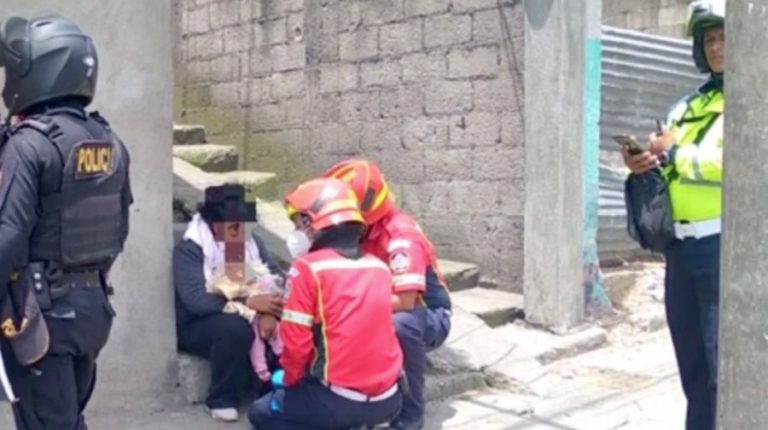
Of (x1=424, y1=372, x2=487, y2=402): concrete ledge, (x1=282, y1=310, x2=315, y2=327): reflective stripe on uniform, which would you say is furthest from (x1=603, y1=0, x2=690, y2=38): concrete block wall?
(x1=282, y1=310, x2=315, y2=327): reflective stripe on uniform

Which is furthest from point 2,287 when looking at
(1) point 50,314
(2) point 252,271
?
(2) point 252,271

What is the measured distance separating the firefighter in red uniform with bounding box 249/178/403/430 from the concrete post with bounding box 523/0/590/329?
235cm

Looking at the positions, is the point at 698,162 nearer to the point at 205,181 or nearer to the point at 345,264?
the point at 345,264

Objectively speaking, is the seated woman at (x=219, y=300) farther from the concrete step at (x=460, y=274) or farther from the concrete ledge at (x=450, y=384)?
the concrete step at (x=460, y=274)

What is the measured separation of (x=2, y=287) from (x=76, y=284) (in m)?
0.28

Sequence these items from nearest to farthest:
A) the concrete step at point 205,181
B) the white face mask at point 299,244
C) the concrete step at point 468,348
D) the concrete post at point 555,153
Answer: the white face mask at point 299,244
the concrete step at point 468,348
the concrete post at point 555,153
the concrete step at point 205,181

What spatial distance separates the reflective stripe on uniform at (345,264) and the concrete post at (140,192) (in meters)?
1.06

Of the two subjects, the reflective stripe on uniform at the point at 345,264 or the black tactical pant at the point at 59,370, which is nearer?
the black tactical pant at the point at 59,370

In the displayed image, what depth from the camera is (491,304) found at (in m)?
6.82

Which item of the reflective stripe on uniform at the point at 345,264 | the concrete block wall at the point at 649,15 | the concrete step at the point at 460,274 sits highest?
the concrete block wall at the point at 649,15

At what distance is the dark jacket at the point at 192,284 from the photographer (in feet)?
16.7

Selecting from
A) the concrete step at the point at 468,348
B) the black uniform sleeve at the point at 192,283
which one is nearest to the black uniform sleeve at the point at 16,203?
the black uniform sleeve at the point at 192,283

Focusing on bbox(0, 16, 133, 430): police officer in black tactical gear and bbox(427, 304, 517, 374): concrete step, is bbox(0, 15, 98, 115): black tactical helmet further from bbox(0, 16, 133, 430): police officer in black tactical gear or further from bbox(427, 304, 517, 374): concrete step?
bbox(427, 304, 517, 374): concrete step

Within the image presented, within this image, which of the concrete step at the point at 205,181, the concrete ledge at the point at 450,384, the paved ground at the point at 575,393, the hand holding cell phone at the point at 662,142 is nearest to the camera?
the hand holding cell phone at the point at 662,142
